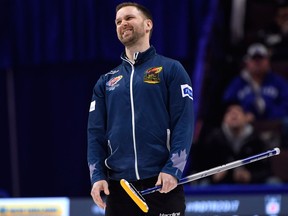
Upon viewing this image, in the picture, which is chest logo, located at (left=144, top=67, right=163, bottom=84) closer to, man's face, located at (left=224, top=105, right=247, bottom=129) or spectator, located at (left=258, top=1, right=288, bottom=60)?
man's face, located at (left=224, top=105, right=247, bottom=129)

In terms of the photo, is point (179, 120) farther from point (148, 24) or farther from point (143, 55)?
point (148, 24)

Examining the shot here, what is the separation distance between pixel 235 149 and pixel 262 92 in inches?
53.6

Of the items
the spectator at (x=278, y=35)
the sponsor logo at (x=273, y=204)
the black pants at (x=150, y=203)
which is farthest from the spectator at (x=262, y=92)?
the black pants at (x=150, y=203)

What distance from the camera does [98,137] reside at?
3678mm

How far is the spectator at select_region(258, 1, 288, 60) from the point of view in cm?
937

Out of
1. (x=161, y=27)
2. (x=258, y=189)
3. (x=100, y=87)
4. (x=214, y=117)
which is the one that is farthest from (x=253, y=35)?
(x=100, y=87)

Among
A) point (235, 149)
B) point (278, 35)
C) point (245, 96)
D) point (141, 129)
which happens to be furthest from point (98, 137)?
point (278, 35)

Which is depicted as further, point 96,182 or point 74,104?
point 74,104

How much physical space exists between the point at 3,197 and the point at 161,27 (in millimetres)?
2325

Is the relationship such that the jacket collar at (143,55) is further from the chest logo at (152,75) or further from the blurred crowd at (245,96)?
the blurred crowd at (245,96)

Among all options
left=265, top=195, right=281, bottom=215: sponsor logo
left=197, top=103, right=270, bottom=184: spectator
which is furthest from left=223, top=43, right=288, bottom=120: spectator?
left=265, top=195, right=281, bottom=215: sponsor logo

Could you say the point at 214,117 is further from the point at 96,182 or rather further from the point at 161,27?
the point at 96,182

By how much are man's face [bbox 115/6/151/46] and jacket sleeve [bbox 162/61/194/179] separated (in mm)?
246

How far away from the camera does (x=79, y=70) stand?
7.97m
